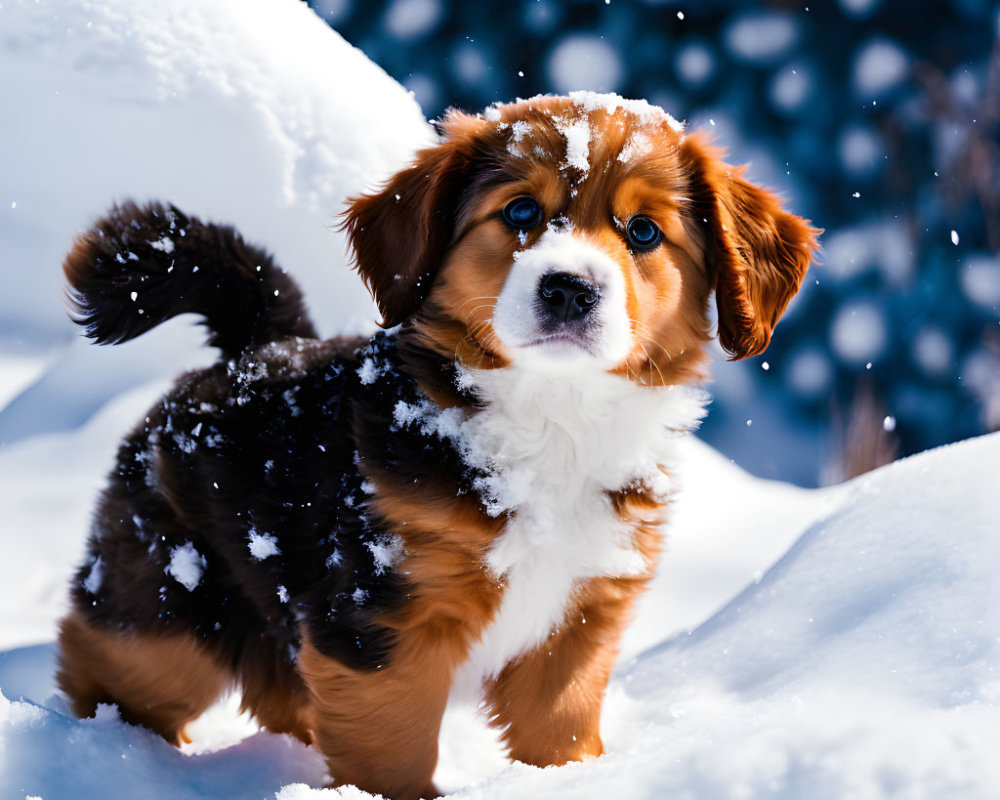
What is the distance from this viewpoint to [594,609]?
88.0 inches

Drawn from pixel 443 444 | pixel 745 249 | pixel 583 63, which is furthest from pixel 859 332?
pixel 443 444

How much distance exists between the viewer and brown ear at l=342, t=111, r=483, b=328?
2107 mm

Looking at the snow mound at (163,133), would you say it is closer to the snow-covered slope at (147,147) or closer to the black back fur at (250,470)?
the snow-covered slope at (147,147)

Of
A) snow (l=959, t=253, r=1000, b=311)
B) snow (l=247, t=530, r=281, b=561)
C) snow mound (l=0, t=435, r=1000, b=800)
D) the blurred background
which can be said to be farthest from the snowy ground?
snow (l=959, t=253, r=1000, b=311)

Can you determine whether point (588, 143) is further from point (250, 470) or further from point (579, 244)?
point (250, 470)

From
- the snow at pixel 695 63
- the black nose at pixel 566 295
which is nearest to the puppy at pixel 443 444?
the black nose at pixel 566 295

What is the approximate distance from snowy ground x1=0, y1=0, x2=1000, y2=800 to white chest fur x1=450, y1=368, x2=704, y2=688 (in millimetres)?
375

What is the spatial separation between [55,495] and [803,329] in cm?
407

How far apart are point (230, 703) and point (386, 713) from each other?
104 cm

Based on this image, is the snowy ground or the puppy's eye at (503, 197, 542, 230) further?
the puppy's eye at (503, 197, 542, 230)

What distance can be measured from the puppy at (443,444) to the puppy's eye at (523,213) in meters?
0.01

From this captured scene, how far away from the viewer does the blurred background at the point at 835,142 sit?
4.71 metres

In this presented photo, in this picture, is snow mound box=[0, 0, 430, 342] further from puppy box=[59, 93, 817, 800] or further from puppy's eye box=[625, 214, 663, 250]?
puppy's eye box=[625, 214, 663, 250]

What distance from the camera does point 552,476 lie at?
6.84 ft
